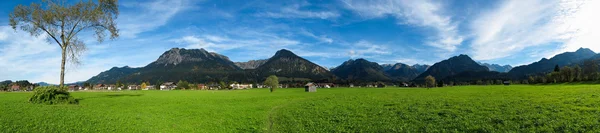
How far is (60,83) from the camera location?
32562 millimetres

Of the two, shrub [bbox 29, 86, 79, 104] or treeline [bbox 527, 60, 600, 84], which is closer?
shrub [bbox 29, 86, 79, 104]

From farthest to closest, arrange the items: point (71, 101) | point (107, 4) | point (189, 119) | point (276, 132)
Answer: point (107, 4), point (71, 101), point (189, 119), point (276, 132)

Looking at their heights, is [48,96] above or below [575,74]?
below

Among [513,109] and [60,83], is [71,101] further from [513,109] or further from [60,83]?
[513,109]

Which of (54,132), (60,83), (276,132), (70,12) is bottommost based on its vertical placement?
(276,132)

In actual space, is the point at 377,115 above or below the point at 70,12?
below

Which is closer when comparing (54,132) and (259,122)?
(54,132)

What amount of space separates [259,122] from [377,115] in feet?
32.2

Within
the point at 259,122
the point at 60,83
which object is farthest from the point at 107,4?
the point at 259,122

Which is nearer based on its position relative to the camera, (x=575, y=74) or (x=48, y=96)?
(x=48, y=96)

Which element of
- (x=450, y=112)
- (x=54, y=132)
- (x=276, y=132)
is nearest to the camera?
(x=54, y=132)

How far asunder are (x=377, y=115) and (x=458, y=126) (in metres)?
7.13

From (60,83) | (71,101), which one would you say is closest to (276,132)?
(71,101)

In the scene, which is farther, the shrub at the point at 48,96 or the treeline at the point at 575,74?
the treeline at the point at 575,74
